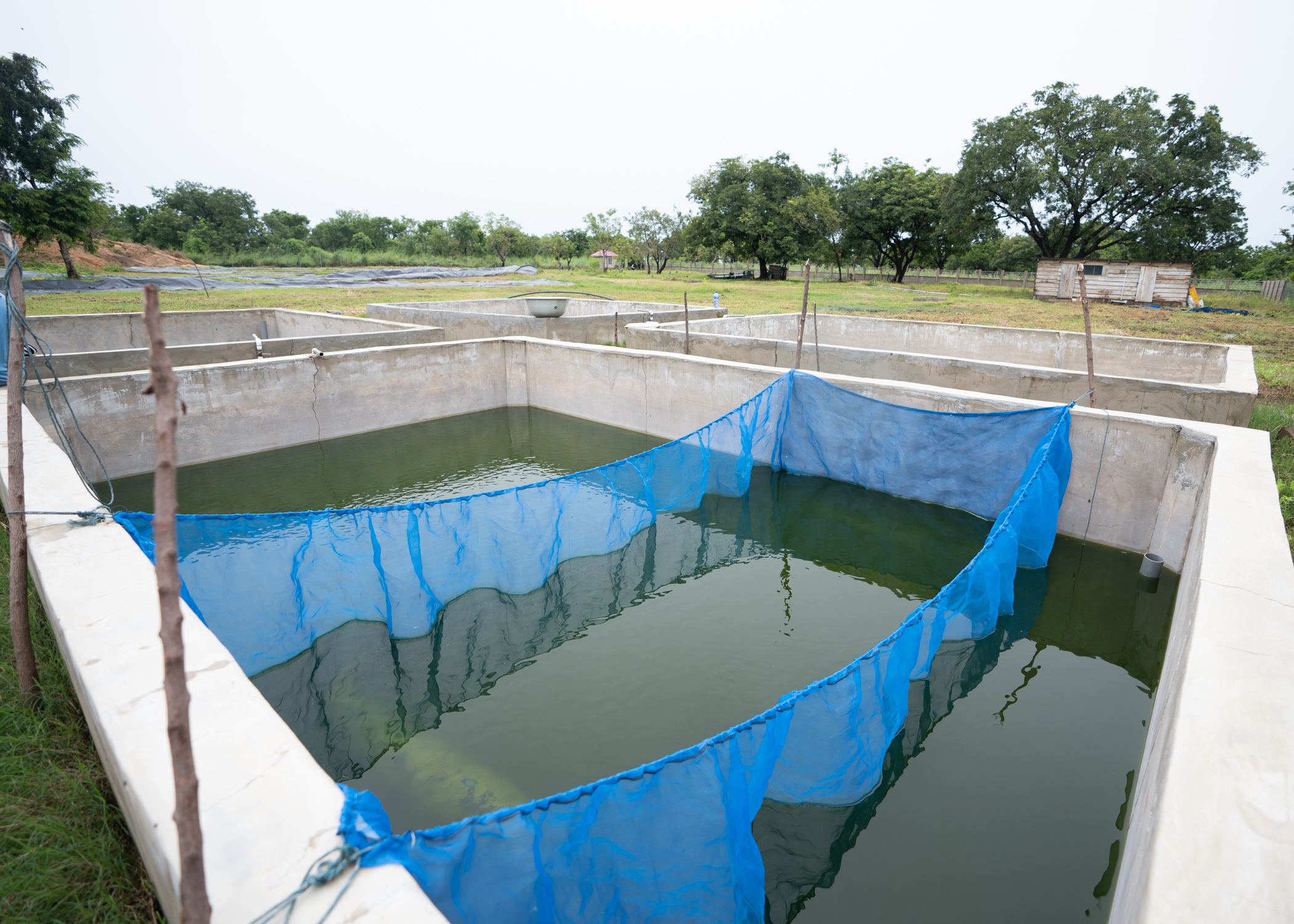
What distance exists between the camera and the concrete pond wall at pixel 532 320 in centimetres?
1563

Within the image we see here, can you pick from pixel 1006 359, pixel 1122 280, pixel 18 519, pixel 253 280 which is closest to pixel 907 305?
pixel 1122 280

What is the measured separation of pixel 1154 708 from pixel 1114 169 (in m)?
33.2

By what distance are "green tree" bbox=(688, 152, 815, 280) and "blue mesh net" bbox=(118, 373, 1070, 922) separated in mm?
38164

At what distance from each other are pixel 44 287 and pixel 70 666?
31665 millimetres

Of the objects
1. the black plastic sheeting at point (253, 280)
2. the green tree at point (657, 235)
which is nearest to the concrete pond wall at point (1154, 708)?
the black plastic sheeting at point (253, 280)

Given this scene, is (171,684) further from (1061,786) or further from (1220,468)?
(1220,468)

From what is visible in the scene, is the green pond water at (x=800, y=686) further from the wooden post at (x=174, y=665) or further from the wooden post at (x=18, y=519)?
the wooden post at (x=174, y=665)

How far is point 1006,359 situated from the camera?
1499cm

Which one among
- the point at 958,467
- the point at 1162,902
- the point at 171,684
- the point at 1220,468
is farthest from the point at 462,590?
the point at 1220,468

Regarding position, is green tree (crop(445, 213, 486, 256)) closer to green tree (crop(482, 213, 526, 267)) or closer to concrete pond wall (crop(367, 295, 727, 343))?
green tree (crop(482, 213, 526, 267))

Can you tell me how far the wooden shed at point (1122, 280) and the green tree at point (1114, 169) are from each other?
353 centimetres

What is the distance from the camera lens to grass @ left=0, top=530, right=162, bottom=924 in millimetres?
2344

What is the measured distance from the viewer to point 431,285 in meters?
36.0

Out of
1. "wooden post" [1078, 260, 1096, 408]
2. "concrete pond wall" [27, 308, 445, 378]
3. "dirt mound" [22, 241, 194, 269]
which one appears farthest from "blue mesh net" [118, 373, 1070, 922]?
"dirt mound" [22, 241, 194, 269]
